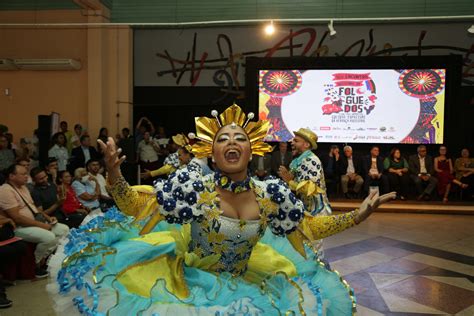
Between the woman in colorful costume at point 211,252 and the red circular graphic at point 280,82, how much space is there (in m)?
8.50

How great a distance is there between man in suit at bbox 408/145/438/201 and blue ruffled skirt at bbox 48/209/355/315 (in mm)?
7903

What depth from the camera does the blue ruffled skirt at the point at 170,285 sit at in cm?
194

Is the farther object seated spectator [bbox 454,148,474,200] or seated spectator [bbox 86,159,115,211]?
seated spectator [bbox 454,148,474,200]

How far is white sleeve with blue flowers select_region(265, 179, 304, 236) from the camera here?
2.32 metres

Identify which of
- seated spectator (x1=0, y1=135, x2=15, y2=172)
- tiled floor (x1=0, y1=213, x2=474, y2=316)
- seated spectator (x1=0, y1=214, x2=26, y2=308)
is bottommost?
tiled floor (x1=0, y1=213, x2=474, y2=316)

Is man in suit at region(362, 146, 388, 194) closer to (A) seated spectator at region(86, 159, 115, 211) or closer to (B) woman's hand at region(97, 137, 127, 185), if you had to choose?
(A) seated spectator at region(86, 159, 115, 211)

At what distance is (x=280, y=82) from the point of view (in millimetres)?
10844

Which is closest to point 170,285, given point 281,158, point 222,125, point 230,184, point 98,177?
point 230,184

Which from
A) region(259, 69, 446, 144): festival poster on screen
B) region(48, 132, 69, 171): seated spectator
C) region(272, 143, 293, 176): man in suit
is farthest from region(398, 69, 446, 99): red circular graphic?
region(48, 132, 69, 171): seated spectator

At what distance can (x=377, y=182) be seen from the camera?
9.57 meters

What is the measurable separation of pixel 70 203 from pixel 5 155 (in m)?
2.74

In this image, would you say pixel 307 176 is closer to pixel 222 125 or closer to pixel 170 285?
pixel 222 125

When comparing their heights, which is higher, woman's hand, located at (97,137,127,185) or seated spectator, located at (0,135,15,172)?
woman's hand, located at (97,137,127,185)

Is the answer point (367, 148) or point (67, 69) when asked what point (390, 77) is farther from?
point (67, 69)
